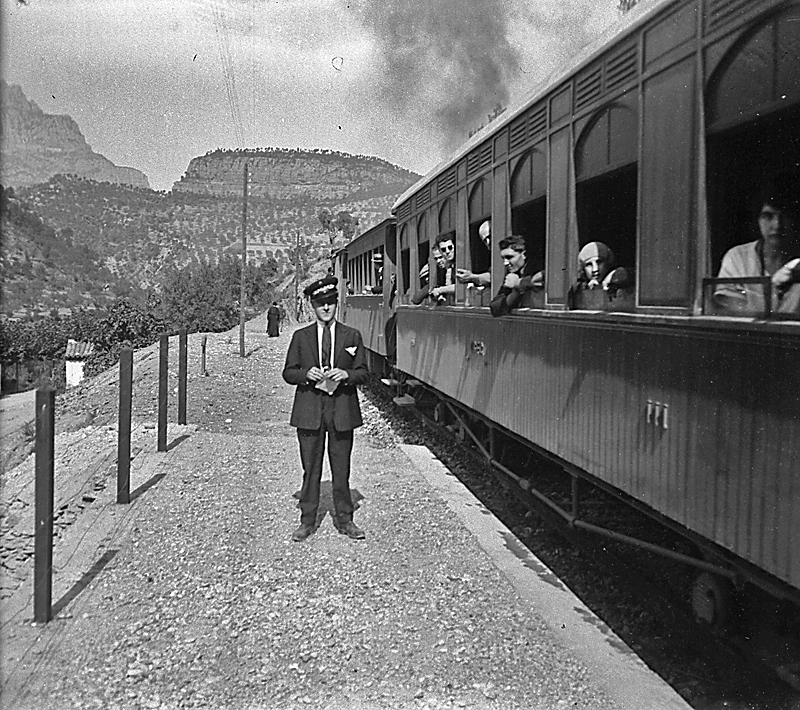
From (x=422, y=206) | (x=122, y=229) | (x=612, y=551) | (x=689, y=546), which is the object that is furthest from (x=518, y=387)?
(x=122, y=229)

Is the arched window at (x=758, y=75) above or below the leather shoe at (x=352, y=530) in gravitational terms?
above

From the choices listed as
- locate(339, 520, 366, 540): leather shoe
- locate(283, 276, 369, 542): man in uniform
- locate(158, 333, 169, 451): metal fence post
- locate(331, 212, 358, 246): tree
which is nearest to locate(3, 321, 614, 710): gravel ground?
locate(339, 520, 366, 540): leather shoe

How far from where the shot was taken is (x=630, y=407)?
3842 mm

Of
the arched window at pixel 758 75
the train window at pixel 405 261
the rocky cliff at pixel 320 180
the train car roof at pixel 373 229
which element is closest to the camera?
the arched window at pixel 758 75

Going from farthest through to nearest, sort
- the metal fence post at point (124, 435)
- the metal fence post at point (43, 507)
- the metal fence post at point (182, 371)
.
Answer: the metal fence post at point (182, 371) → the metal fence post at point (124, 435) → the metal fence post at point (43, 507)

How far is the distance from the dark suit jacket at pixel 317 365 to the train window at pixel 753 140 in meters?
2.98

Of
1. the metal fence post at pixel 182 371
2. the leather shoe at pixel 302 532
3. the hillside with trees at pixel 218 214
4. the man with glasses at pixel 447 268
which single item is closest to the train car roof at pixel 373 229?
the metal fence post at pixel 182 371

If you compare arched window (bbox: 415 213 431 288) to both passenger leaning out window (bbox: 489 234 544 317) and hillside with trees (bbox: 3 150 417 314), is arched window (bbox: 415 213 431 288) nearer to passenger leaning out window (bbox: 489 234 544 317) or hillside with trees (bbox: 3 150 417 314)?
passenger leaning out window (bbox: 489 234 544 317)

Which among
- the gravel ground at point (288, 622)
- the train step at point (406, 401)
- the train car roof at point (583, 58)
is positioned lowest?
the gravel ground at point (288, 622)

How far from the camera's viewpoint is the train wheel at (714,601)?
3.59 metres

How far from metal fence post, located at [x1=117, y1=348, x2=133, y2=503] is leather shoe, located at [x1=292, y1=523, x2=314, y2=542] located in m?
1.64

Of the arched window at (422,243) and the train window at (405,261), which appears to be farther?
the train window at (405,261)

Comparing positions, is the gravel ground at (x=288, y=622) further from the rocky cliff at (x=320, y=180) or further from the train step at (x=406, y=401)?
the rocky cliff at (x=320, y=180)

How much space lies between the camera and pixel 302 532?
596cm
